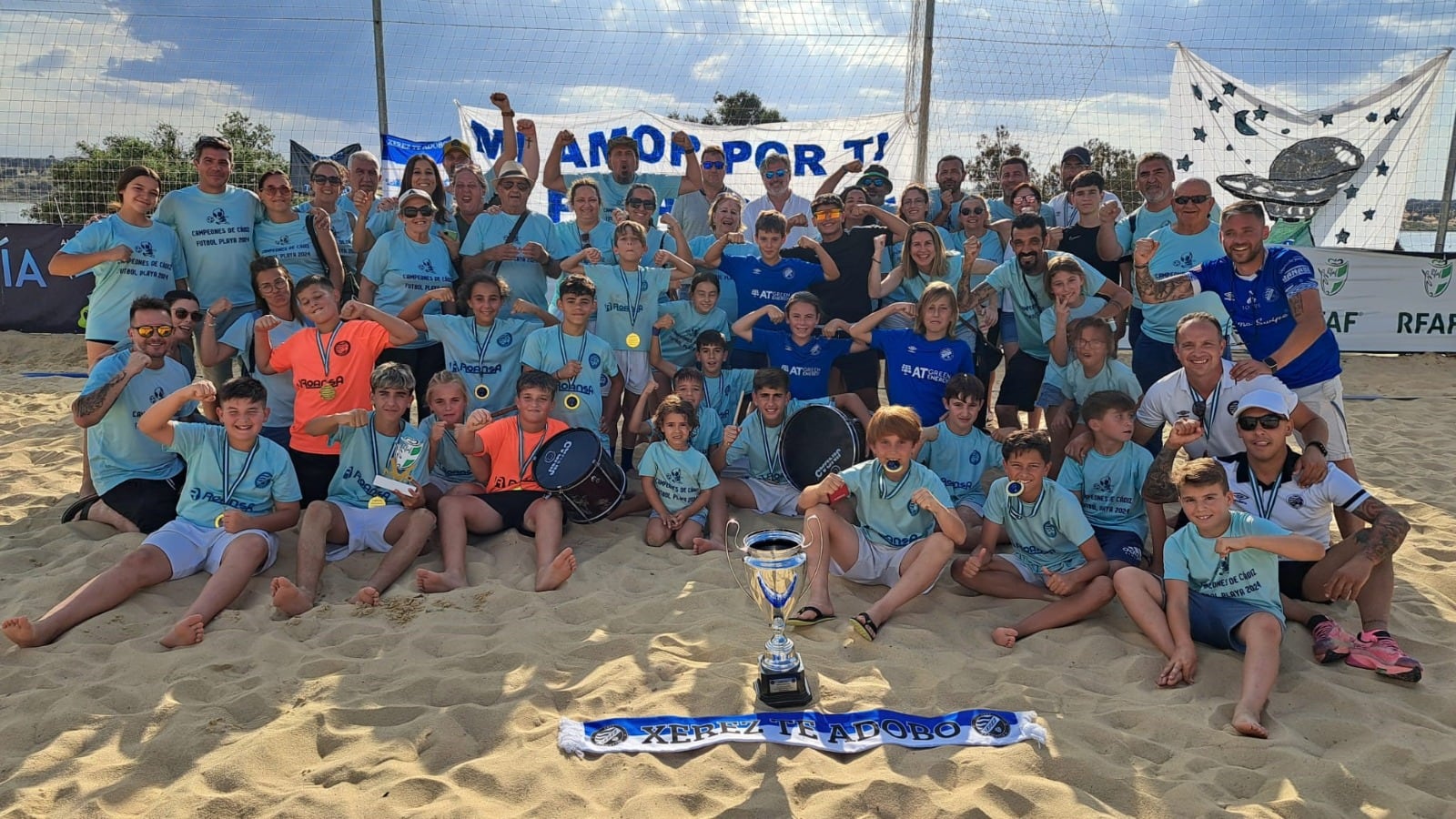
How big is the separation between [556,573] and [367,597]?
2.69 feet

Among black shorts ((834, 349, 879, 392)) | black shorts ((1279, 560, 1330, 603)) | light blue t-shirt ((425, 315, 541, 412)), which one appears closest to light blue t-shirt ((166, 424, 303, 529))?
light blue t-shirt ((425, 315, 541, 412))

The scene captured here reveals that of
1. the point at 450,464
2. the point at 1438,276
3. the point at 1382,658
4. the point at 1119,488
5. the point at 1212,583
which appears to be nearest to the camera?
the point at 1382,658

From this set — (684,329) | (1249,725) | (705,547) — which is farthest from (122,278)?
(1249,725)

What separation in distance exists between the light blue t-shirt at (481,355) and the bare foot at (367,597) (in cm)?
141

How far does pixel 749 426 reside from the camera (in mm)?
5219

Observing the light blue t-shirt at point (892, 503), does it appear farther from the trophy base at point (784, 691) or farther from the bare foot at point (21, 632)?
the bare foot at point (21, 632)

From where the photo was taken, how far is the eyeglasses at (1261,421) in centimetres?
376

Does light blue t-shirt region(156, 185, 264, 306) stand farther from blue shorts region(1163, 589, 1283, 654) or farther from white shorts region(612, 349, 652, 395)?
blue shorts region(1163, 589, 1283, 654)

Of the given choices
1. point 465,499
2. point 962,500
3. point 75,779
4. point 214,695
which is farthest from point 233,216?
point 962,500

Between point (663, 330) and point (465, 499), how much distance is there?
5.96 ft

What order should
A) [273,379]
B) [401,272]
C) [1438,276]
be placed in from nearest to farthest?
[273,379]
[401,272]
[1438,276]

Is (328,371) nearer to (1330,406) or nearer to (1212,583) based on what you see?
(1212,583)

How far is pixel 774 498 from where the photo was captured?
5207mm

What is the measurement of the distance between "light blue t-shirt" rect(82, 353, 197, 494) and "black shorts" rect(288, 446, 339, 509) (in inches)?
25.4
